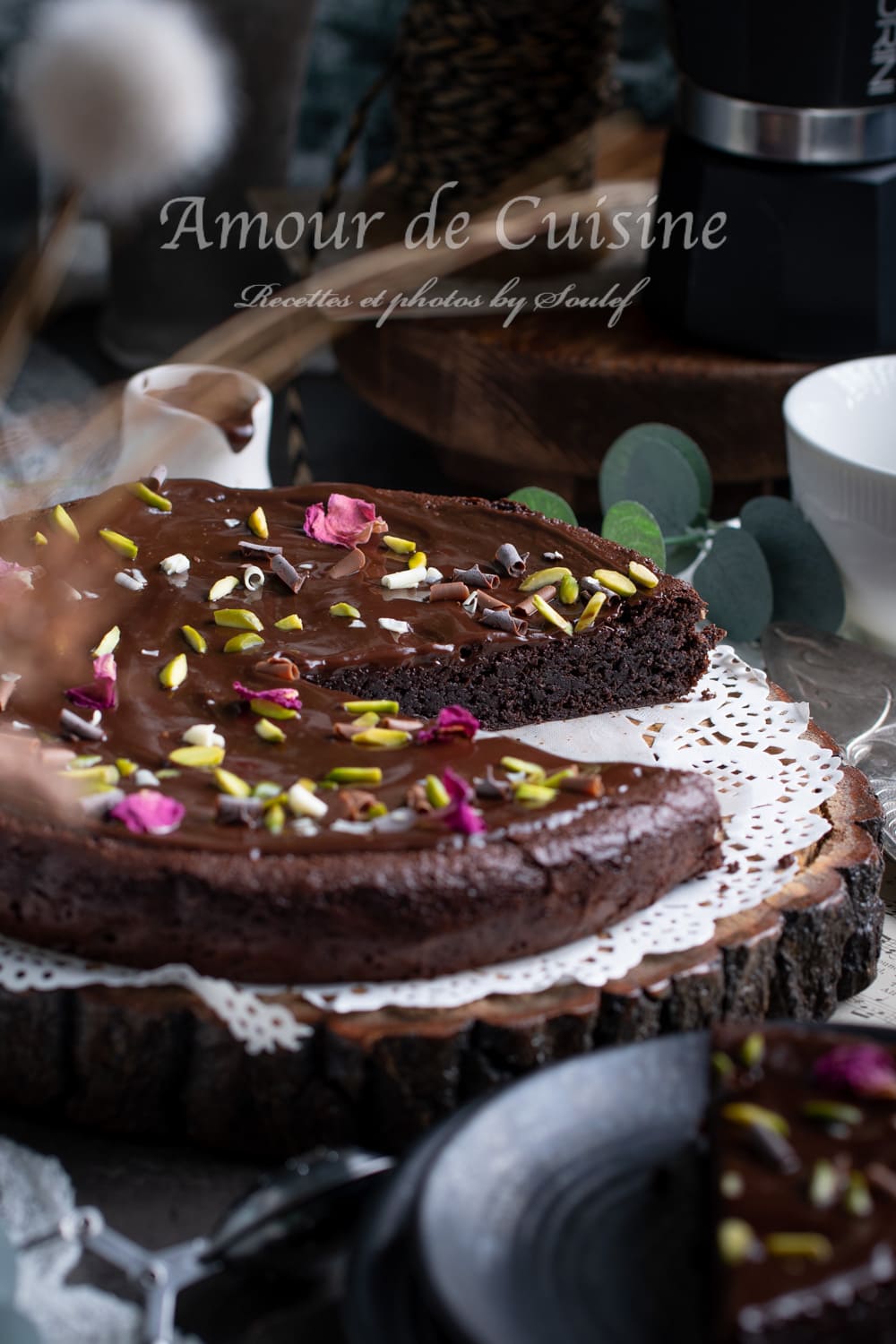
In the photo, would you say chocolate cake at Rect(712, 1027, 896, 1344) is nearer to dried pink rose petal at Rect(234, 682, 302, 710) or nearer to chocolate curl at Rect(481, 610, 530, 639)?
dried pink rose petal at Rect(234, 682, 302, 710)

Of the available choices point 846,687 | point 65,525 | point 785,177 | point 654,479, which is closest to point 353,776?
point 65,525

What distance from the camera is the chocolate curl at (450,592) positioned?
2.76 m

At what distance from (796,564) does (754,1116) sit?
5.67ft

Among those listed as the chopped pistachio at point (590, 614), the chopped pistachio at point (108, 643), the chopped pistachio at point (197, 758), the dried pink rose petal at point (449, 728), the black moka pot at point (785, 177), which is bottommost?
the chopped pistachio at point (590, 614)

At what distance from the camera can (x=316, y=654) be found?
261 cm

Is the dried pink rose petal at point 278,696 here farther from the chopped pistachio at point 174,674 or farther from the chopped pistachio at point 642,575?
the chopped pistachio at point 642,575

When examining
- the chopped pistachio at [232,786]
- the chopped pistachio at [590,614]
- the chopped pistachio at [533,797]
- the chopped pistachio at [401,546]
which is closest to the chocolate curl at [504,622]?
the chopped pistachio at [590,614]

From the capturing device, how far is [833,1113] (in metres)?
1.67

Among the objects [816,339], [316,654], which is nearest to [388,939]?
[316,654]

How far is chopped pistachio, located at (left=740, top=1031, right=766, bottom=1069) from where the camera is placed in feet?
5.72

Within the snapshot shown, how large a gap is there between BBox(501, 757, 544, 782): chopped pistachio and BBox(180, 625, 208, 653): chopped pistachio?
593 millimetres

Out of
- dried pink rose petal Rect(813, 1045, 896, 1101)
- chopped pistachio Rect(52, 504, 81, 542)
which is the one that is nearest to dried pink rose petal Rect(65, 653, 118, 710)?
chopped pistachio Rect(52, 504, 81, 542)

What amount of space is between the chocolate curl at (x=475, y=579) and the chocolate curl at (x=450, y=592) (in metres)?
0.02

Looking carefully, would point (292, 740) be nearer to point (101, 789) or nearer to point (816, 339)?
point (101, 789)
